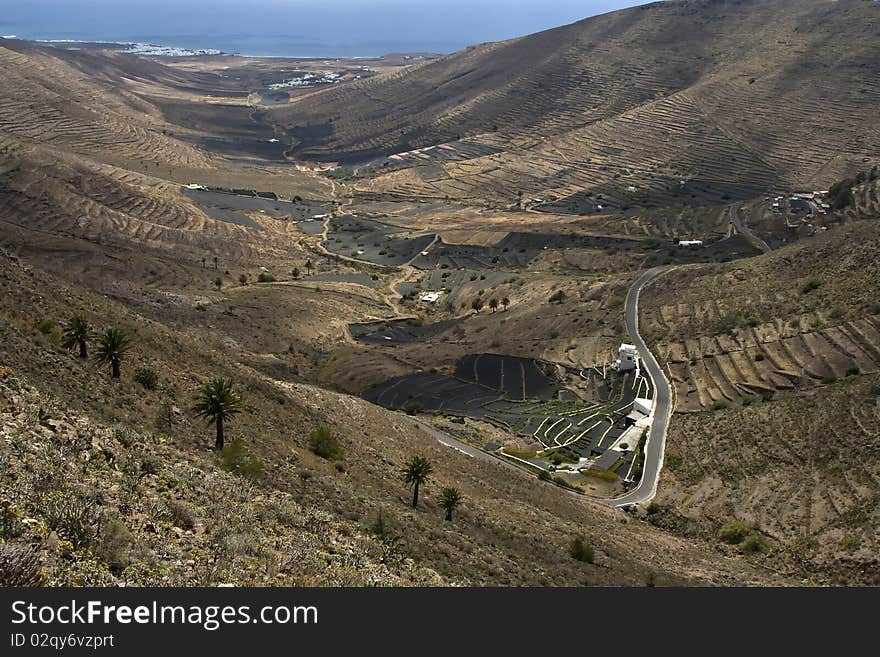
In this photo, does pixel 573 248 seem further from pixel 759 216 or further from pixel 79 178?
pixel 79 178

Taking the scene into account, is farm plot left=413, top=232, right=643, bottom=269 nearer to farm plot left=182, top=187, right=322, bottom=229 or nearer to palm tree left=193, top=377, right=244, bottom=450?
farm plot left=182, top=187, right=322, bottom=229

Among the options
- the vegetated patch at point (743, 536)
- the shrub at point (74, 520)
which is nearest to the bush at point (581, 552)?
the vegetated patch at point (743, 536)

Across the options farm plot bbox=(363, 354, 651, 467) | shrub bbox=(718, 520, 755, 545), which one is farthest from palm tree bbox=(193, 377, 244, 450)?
farm plot bbox=(363, 354, 651, 467)

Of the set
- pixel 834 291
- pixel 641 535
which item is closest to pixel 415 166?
pixel 834 291

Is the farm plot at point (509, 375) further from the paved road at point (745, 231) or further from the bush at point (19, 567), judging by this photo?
the paved road at point (745, 231)

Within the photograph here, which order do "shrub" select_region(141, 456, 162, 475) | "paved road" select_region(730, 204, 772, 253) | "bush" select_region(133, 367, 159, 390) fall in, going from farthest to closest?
"paved road" select_region(730, 204, 772, 253)
"bush" select_region(133, 367, 159, 390)
"shrub" select_region(141, 456, 162, 475)

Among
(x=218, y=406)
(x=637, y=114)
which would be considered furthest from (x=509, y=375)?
(x=637, y=114)
